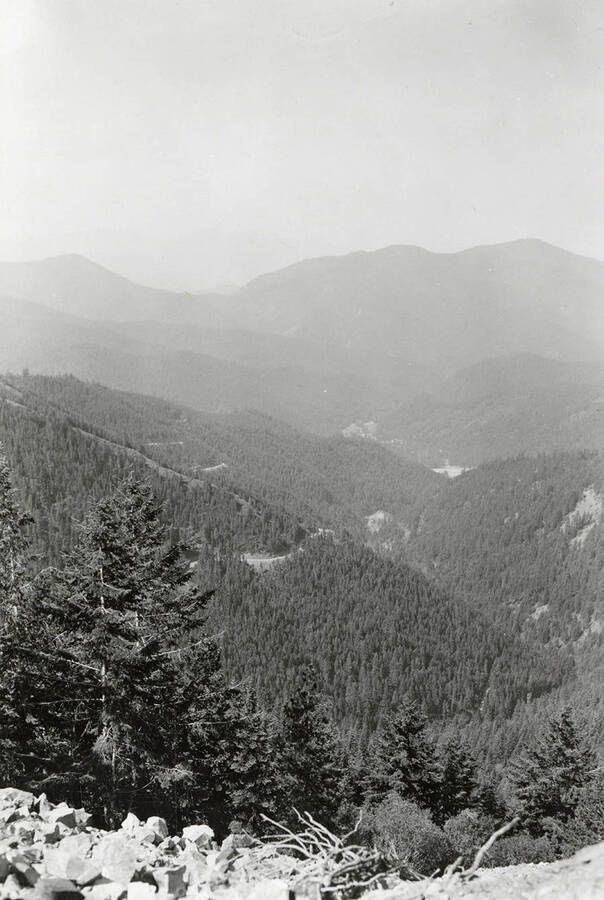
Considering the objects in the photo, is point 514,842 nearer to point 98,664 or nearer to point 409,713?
point 409,713

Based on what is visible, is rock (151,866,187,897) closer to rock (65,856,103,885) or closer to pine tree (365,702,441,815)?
rock (65,856,103,885)

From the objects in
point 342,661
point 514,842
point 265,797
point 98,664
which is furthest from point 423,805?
point 342,661

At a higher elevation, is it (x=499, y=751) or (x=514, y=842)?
(x=514, y=842)

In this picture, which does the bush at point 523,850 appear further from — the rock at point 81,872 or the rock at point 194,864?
the rock at point 81,872

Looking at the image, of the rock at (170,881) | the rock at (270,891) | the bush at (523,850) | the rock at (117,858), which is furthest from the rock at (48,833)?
the bush at (523,850)

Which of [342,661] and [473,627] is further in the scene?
[473,627]
